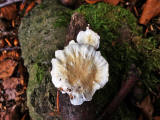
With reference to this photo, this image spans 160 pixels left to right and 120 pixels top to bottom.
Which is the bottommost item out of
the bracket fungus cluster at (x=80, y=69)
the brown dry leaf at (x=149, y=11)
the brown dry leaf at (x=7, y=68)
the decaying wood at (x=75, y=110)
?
the decaying wood at (x=75, y=110)

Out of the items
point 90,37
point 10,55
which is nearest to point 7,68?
point 10,55

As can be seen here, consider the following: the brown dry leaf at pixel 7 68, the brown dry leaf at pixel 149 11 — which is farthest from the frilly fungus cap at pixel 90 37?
the brown dry leaf at pixel 7 68

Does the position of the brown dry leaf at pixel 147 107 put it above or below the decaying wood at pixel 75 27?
below

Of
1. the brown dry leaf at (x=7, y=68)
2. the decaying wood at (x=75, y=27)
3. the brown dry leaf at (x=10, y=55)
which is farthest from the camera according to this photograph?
the brown dry leaf at (x=10, y=55)

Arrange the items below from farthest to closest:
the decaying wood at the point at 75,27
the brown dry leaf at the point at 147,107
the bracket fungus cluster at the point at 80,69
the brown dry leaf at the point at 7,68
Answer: the brown dry leaf at the point at 7,68 → the brown dry leaf at the point at 147,107 → the decaying wood at the point at 75,27 → the bracket fungus cluster at the point at 80,69

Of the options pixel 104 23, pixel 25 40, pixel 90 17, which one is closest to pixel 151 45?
pixel 104 23

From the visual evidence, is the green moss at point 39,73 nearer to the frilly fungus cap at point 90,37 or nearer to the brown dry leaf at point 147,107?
the frilly fungus cap at point 90,37

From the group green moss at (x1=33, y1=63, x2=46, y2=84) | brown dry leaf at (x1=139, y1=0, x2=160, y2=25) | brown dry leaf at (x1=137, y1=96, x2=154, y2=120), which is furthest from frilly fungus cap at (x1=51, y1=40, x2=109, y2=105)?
brown dry leaf at (x1=139, y1=0, x2=160, y2=25)

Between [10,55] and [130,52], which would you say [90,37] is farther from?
[10,55]
